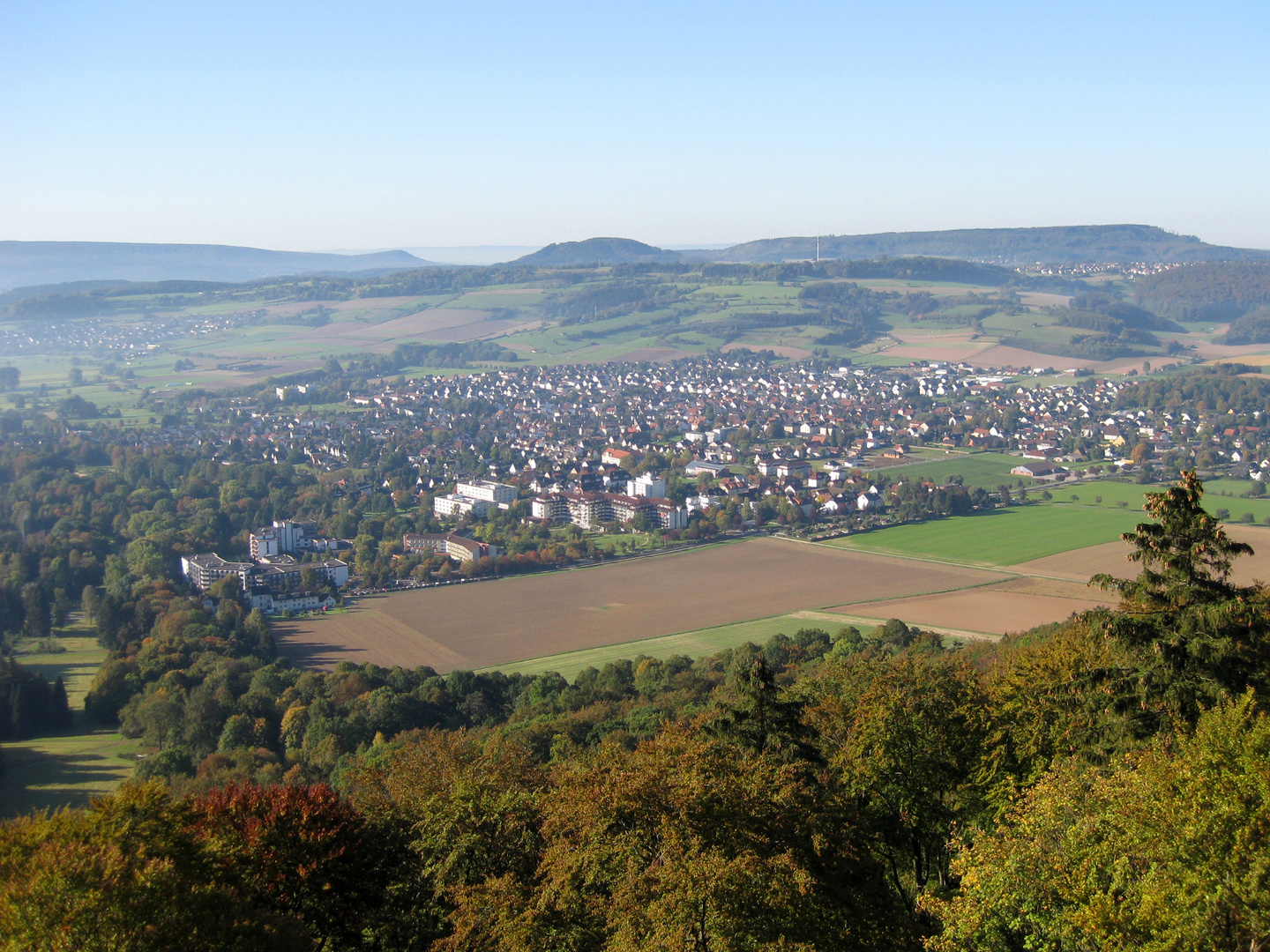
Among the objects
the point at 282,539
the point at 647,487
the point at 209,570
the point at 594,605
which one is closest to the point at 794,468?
the point at 647,487

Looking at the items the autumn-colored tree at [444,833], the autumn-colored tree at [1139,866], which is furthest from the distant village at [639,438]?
the autumn-colored tree at [1139,866]

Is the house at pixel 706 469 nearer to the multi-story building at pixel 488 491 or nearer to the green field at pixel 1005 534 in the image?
the multi-story building at pixel 488 491

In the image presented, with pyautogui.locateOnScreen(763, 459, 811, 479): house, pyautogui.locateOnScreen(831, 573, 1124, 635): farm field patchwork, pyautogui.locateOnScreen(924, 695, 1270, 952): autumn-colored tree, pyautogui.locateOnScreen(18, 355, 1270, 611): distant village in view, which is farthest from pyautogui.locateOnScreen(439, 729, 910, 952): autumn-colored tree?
pyautogui.locateOnScreen(763, 459, 811, 479): house

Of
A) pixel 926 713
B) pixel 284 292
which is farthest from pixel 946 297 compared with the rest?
pixel 926 713

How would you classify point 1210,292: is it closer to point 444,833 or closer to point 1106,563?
point 1106,563

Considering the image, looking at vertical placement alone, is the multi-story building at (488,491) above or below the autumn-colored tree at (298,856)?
below
